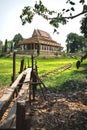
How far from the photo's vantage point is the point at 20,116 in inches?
176

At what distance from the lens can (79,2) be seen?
10406mm

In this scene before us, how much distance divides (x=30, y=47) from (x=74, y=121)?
218 ft

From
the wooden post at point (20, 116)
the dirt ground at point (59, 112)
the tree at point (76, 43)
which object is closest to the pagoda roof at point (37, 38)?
the tree at point (76, 43)

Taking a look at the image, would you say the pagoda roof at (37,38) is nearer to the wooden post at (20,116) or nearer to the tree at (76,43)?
the tree at (76,43)

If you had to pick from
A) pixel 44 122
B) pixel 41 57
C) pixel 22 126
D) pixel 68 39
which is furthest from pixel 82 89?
pixel 68 39

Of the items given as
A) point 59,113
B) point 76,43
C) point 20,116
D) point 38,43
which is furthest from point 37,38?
point 20,116

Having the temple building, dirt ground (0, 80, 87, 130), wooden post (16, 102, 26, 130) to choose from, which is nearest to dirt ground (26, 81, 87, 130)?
dirt ground (0, 80, 87, 130)

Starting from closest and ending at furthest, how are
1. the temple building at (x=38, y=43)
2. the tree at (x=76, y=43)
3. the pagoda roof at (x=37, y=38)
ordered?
the temple building at (x=38, y=43)
the pagoda roof at (x=37, y=38)
the tree at (x=76, y=43)

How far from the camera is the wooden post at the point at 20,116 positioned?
4.34m

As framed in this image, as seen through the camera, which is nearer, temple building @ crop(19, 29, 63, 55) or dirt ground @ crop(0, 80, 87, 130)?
dirt ground @ crop(0, 80, 87, 130)

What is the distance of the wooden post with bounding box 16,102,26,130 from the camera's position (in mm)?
4340

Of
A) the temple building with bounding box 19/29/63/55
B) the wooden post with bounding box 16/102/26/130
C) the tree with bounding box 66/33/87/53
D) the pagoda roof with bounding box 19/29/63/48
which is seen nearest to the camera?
the wooden post with bounding box 16/102/26/130

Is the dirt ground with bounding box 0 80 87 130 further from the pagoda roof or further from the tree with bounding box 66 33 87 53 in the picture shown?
the tree with bounding box 66 33 87 53

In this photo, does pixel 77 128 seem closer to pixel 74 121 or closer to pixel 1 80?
pixel 74 121
